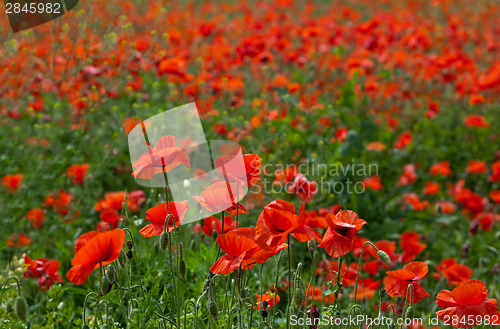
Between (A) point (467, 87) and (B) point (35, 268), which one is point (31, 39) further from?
(A) point (467, 87)

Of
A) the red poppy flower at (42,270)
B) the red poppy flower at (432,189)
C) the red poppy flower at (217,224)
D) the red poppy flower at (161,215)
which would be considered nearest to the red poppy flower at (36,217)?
the red poppy flower at (42,270)

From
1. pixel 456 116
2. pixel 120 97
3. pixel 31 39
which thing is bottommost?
pixel 456 116

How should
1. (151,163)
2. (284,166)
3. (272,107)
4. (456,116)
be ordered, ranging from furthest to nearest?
(456,116) → (272,107) → (284,166) → (151,163)

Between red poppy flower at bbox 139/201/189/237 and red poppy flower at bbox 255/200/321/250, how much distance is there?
0.29 m

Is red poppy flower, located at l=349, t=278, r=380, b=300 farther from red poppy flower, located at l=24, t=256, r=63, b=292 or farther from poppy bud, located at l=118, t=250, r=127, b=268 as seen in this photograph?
red poppy flower, located at l=24, t=256, r=63, b=292

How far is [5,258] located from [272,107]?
2.21 metres

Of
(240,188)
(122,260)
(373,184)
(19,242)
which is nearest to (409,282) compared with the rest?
(240,188)

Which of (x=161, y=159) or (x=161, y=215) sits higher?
(x=161, y=159)

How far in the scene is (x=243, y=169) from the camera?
5.74 ft

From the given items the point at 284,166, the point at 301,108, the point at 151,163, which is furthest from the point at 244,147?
the point at 151,163

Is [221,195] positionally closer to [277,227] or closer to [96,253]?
[277,227]

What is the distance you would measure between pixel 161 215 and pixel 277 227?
0.41 metres

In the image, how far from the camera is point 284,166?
3.51 metres

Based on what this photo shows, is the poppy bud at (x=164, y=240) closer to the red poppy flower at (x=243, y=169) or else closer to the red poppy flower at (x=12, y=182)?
the red poppy flower at (x=243, y=169)
